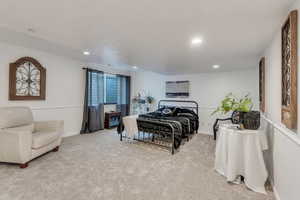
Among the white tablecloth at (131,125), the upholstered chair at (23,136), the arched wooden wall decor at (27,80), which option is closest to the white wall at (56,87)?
the arched wooden wall decor at (27,80)

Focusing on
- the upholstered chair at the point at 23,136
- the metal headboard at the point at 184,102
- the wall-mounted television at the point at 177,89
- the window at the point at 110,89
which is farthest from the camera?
the window at the point at 110,89

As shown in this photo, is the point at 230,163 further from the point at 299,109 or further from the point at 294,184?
the point at 299,109

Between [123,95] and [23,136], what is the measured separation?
4.32m

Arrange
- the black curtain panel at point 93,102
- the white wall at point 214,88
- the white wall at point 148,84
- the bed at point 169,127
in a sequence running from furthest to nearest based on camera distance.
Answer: the white wall at point 148,84 → the black curtain panel at point 93,102 → the white wall at point 214,88 → the bed at point 169,127

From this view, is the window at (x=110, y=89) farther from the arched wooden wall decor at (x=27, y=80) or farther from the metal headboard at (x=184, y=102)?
the arched wooden wall decor at (x=27, y=80)

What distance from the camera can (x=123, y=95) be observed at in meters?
6.78

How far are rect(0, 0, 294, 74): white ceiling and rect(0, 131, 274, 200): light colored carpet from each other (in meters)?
2.20

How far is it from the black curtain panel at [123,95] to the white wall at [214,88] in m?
2.30

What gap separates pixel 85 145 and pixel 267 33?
4279 mm

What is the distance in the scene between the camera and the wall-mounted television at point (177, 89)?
5.98 metres

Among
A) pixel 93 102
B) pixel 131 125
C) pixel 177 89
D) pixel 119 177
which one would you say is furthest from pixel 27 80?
pixel 177 89

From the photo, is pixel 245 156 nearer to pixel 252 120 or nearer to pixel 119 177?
pixel 252 120

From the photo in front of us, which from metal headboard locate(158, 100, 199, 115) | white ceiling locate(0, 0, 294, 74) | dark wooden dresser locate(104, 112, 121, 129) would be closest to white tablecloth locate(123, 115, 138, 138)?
Result: dark wooden dresser locate(104, 112, 121, 129)

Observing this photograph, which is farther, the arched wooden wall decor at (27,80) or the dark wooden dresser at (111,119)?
the dark wooden dresser at (111,119)
